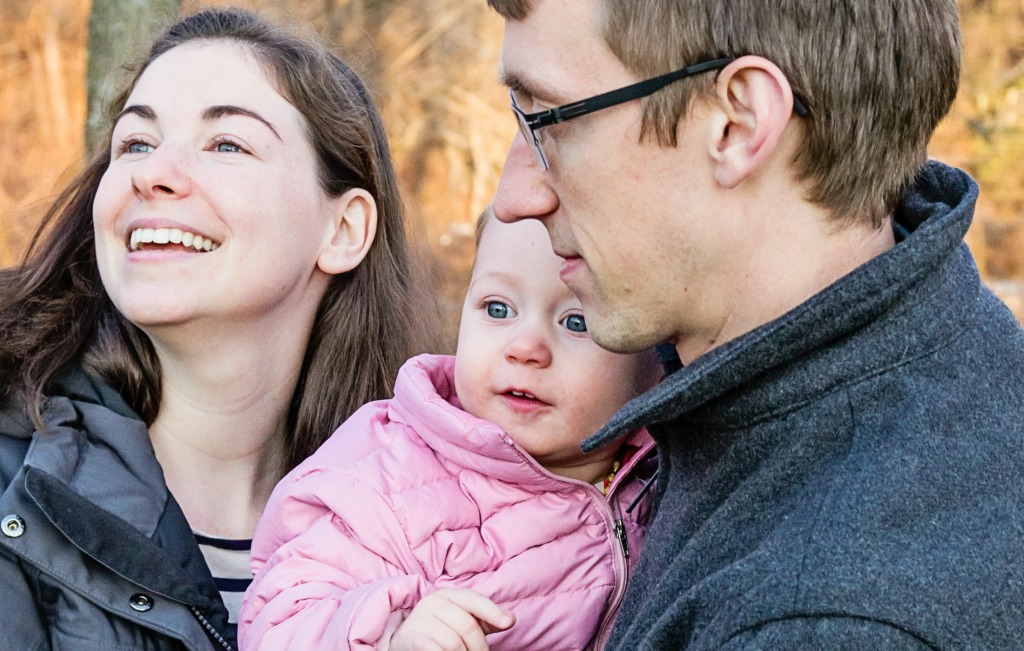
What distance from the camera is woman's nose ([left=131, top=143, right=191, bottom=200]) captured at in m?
2.82

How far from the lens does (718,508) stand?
1.77 m

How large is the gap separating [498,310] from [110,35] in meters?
2.27

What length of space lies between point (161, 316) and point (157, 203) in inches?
11.2

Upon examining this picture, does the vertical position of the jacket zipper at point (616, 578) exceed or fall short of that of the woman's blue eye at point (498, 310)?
it falls short

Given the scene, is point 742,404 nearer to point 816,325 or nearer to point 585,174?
point 816,325

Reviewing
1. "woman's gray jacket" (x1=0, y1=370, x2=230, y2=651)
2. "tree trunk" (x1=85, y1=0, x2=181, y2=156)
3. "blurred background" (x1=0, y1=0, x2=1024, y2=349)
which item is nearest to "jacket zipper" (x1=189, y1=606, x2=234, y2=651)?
"woman's gray jacket" (x1=0, y1=370, x2=230, y2=651)

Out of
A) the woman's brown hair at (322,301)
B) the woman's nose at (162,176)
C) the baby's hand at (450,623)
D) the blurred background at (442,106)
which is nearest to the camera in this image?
the baby's hand at (450,623)

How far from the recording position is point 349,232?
129 inches

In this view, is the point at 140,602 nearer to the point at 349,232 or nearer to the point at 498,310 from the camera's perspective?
the point at 498,310

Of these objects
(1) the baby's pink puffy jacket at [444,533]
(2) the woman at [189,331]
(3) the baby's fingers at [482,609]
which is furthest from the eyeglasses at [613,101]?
(2) the woman at [189,331]

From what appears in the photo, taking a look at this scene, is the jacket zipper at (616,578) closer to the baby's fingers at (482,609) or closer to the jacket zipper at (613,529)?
the jacket zipper at (613,529)

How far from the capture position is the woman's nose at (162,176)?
9.25ft

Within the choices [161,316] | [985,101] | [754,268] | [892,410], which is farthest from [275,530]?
[985,101]

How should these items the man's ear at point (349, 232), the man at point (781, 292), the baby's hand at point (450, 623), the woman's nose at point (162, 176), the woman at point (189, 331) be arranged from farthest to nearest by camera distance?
the man's ear at point (349, 232) → the woman's nose at point (162, 176) → the woman at point (189, 331) → the baby's hand at point (450, 623) → the man at point (781, 292)
